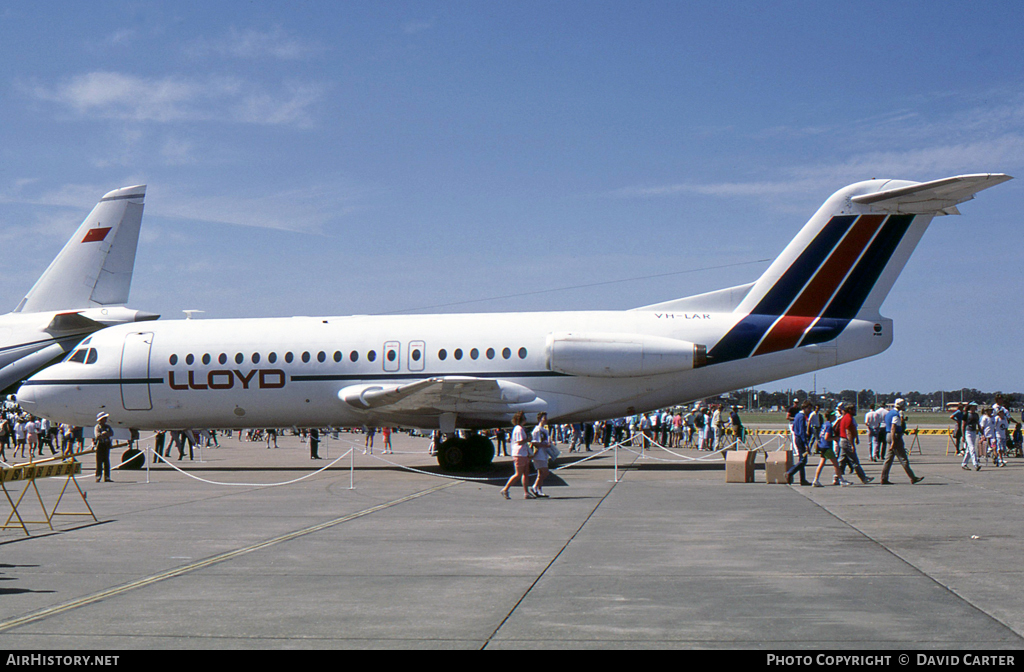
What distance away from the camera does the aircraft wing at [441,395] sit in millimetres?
20859

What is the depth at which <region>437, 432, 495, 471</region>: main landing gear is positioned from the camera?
2222cm

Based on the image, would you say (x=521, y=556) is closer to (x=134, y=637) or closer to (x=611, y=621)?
(x=611, y=621)

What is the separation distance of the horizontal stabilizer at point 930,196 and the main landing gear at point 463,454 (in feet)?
35.6

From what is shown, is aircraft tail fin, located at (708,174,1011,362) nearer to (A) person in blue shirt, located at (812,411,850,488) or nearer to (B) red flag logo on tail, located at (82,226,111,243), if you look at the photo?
(A) person in blue shirt, located at (812,411,850,488)

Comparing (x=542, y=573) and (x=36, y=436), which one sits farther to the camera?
(x=36, y=436)

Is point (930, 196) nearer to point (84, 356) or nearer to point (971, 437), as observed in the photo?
point (971, 437)

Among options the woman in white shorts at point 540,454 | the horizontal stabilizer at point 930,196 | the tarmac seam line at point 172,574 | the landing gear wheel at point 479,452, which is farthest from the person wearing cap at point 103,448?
the horizontal stabilizer at point 930,196

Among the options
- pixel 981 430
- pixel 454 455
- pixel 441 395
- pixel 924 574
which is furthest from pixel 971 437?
pixel 924 574

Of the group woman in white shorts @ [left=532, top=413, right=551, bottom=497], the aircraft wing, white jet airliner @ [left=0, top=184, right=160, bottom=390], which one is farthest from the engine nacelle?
white jet airliner @ [left=0, top=184, right=160, bottom=390]

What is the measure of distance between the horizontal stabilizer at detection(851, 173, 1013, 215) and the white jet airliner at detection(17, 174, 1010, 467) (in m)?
0.04

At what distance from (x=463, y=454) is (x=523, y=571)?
44.8ft

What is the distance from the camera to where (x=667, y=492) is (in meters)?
16.7

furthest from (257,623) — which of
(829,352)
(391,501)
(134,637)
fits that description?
(829,352)

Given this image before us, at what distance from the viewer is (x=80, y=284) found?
25734 millimetres
